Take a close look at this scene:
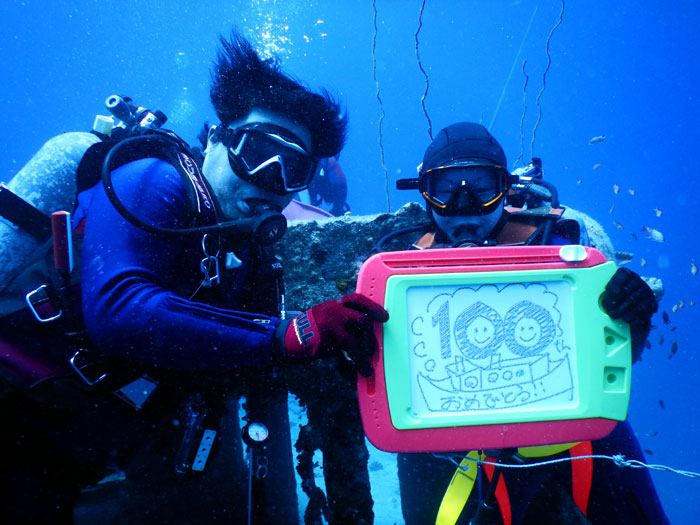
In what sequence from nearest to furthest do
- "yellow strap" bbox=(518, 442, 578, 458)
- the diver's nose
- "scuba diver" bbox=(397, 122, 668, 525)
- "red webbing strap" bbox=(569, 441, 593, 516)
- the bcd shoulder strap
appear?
the bcd shoulder strap → "yellow strap" bbox=(518, 442, 578, 458) → "scuba diver" bbox=(397, 122, 668, 525) → "red webbing strap" bbox=(569, 441, 593, 516) → the diver's nose

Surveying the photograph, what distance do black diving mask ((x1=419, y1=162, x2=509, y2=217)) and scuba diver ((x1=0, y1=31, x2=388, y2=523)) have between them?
0.83 metres

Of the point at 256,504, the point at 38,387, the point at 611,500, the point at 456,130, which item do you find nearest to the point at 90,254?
the point at 38,387

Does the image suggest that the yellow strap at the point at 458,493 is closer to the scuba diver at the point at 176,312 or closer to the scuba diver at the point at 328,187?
the scuba diver at the point at 176,312

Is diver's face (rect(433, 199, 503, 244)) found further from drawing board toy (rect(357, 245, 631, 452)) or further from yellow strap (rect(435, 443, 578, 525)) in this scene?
yellow strap (rect(435, 443, 578, 525))

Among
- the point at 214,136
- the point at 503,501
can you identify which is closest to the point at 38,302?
the point at 214,136

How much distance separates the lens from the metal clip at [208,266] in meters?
1.72

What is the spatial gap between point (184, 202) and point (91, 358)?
2.93 ft

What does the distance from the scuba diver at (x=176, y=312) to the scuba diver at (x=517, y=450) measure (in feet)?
3.16

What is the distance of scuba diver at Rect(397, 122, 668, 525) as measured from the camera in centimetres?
213

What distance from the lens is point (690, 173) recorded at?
80375 millimetres

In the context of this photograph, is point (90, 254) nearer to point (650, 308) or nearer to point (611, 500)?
point (650, 308)

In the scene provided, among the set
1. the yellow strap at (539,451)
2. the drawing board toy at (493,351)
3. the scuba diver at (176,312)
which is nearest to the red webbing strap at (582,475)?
the yellow strap at (539,451)

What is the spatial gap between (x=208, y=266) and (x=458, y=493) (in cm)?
207

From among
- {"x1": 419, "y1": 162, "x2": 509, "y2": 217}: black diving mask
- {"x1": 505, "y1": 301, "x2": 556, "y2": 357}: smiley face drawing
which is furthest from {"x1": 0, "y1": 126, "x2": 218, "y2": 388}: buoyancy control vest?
{"x1": 419, "y1": 162, "x2": 509, "y2": 217}: black diving mask
